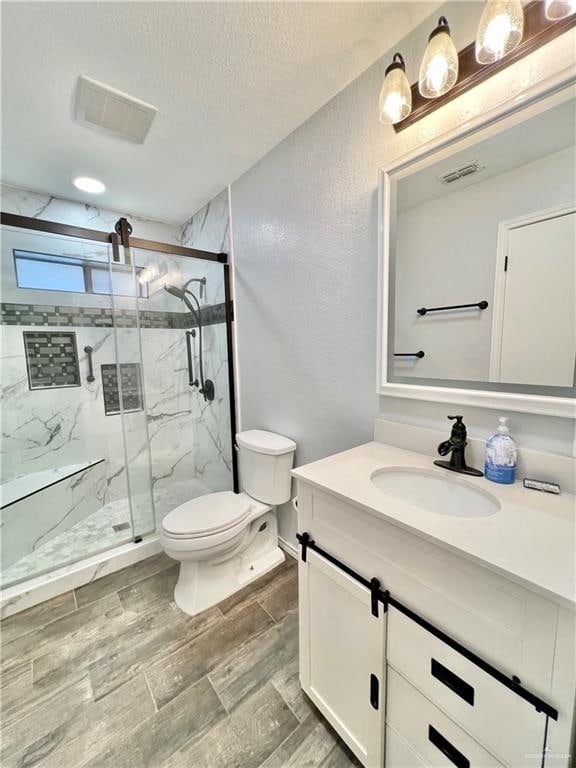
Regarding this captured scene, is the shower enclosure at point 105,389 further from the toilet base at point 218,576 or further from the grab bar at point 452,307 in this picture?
the grab bar at point 452,307

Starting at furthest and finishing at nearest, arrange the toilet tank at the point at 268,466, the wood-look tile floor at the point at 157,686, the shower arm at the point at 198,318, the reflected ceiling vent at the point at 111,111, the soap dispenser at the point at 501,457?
the shower arm at the point at 198,318 → the toilet tank at the point at 268,466 → the reflected ceiling vent at the point at 111,111 → the wood-look tile floor at the point at 157,686 → the soap dispenser at the point at 501,457

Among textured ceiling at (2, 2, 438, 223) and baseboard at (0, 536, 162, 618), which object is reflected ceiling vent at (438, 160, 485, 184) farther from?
baseboard at (0, 536, 162, 618)

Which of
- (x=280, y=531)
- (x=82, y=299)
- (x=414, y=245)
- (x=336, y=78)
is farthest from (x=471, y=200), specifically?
(x=82, y=299)

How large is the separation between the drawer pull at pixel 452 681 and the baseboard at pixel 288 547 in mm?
1203

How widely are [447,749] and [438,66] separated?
1.78m

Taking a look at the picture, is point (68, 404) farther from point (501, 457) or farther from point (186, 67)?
point (501, 457)

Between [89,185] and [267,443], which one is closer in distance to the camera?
[267,443]

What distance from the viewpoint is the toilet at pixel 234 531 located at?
1.44 meters

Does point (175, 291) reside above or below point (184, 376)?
above

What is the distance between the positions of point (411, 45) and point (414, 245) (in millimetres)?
685

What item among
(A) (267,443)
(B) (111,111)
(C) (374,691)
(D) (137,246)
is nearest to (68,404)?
(D) (137,246)

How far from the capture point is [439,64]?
89 cm

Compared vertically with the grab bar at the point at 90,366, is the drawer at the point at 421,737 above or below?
below

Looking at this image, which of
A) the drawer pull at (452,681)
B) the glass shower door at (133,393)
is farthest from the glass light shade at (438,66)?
the glass shower door at (133,393)
